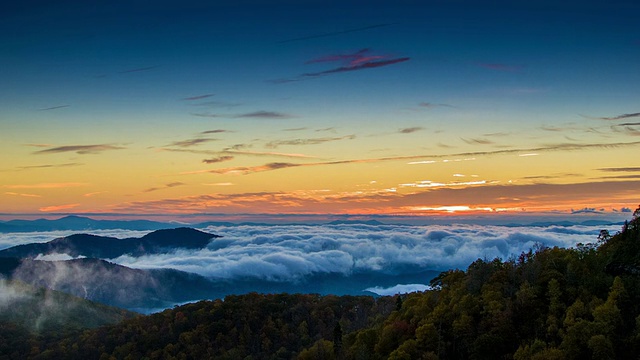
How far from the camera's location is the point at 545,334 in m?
108

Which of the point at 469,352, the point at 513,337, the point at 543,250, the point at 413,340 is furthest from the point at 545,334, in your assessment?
the point at 543,250

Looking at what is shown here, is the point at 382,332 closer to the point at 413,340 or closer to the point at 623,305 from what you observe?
the point at 413,340

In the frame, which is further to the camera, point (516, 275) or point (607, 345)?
point (516, 275)

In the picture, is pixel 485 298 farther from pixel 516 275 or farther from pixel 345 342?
pixel 345 342

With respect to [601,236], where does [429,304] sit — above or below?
below

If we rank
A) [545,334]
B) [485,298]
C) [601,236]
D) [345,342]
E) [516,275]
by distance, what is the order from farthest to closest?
1. [601,236]
2. [345,342]
3. [516,275]
4. [485,298]
5. [545,334]

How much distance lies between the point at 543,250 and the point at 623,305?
4701cm

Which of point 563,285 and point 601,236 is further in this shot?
point 601,236

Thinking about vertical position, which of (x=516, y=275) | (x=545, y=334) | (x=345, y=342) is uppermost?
(x=516, y=275)

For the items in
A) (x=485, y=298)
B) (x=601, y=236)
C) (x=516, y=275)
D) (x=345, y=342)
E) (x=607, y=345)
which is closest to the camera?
(x=607, y=345)

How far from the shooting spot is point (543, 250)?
15575 cm

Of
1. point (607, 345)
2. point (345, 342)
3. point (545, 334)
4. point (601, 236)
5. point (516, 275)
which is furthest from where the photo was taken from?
point (601, 236)

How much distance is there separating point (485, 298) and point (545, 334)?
16574mm

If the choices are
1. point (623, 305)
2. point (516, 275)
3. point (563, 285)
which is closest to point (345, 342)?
point (516, 275)
